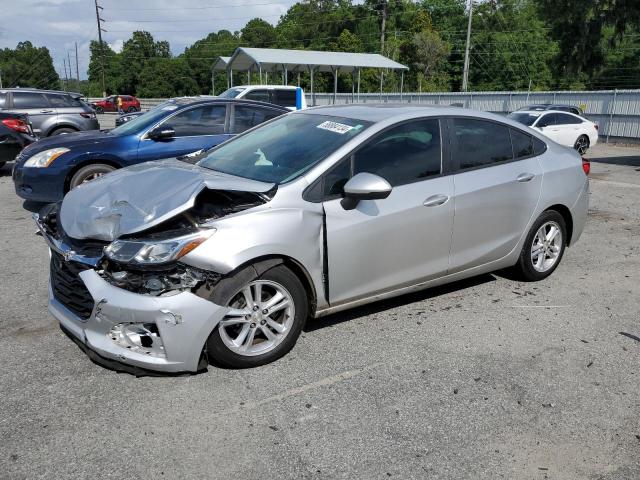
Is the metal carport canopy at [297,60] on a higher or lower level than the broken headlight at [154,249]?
higher

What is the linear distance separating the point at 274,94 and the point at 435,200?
14.2 meters

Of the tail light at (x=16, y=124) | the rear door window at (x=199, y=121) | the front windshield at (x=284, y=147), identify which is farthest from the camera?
the tail light at (x=16, y=124)

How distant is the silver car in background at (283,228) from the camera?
127 inches

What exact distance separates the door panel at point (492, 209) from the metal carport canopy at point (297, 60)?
2724 cm

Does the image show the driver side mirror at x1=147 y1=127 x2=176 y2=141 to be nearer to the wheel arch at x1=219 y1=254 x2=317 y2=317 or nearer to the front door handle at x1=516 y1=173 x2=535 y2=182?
the wheel arch at x1=219 y1=254 x2=317 y2=317

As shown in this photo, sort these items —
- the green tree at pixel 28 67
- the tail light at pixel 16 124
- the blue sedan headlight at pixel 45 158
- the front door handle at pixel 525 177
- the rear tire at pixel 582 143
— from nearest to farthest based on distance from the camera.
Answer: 1. the front door handle at pixel 525 177
2. the blue sedan headlight at pixel 45 158
3. the tail light at pixel 16 124
4. the rear tire at pixel 582 143
5. the green tree at pixel 28 67

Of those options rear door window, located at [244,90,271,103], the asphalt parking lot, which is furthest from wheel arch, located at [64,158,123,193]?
rear door window, located at [244,90,271,103]

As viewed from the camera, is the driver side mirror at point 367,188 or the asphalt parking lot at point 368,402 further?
Answer: the driver side mirror at point 367,188

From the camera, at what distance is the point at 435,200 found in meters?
4.22

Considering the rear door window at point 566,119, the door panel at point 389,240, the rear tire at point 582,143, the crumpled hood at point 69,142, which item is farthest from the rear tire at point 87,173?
the rear tire at point 582,143

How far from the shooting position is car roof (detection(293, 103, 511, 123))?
14.1 feet

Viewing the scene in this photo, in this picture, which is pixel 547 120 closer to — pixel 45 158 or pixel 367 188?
pixel 45 158

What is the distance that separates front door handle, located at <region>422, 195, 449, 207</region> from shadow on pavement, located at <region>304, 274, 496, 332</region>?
983 millimetres

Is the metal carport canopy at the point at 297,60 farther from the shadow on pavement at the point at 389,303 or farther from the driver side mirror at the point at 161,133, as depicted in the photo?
the shadow on pavement at the point at 389,303
